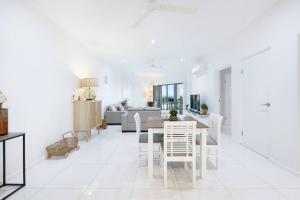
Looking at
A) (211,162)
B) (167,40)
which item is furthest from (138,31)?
(211,162)

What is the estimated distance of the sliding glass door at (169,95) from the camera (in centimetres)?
1286

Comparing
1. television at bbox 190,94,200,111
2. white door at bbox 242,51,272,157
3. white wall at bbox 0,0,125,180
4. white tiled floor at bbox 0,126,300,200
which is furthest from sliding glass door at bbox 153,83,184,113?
white tiled floor at bbox 0,126,300,200

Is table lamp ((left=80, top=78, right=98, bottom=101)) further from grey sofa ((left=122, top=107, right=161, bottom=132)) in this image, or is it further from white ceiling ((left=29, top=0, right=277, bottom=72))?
grey sofa ((left=122, top=107, right=161, bottom=132))

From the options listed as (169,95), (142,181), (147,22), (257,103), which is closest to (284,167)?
(257,103)

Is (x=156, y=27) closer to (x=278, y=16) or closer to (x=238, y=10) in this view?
(x=238, y=10)

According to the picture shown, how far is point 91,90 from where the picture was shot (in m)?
6.32

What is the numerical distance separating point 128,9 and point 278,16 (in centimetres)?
248

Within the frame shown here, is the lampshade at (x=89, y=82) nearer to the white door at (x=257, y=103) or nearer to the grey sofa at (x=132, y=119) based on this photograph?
the grey sofa at (x=132, y=119)

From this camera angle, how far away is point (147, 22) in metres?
4.15

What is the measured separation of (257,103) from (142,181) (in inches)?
111

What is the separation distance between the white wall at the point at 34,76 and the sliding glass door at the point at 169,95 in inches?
330

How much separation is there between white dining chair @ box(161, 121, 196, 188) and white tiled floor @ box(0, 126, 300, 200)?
0.26 m

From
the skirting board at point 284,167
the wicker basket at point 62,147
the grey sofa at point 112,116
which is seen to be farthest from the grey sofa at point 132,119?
the skirting board at point 284,167

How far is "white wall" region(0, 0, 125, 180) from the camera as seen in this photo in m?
2.90
